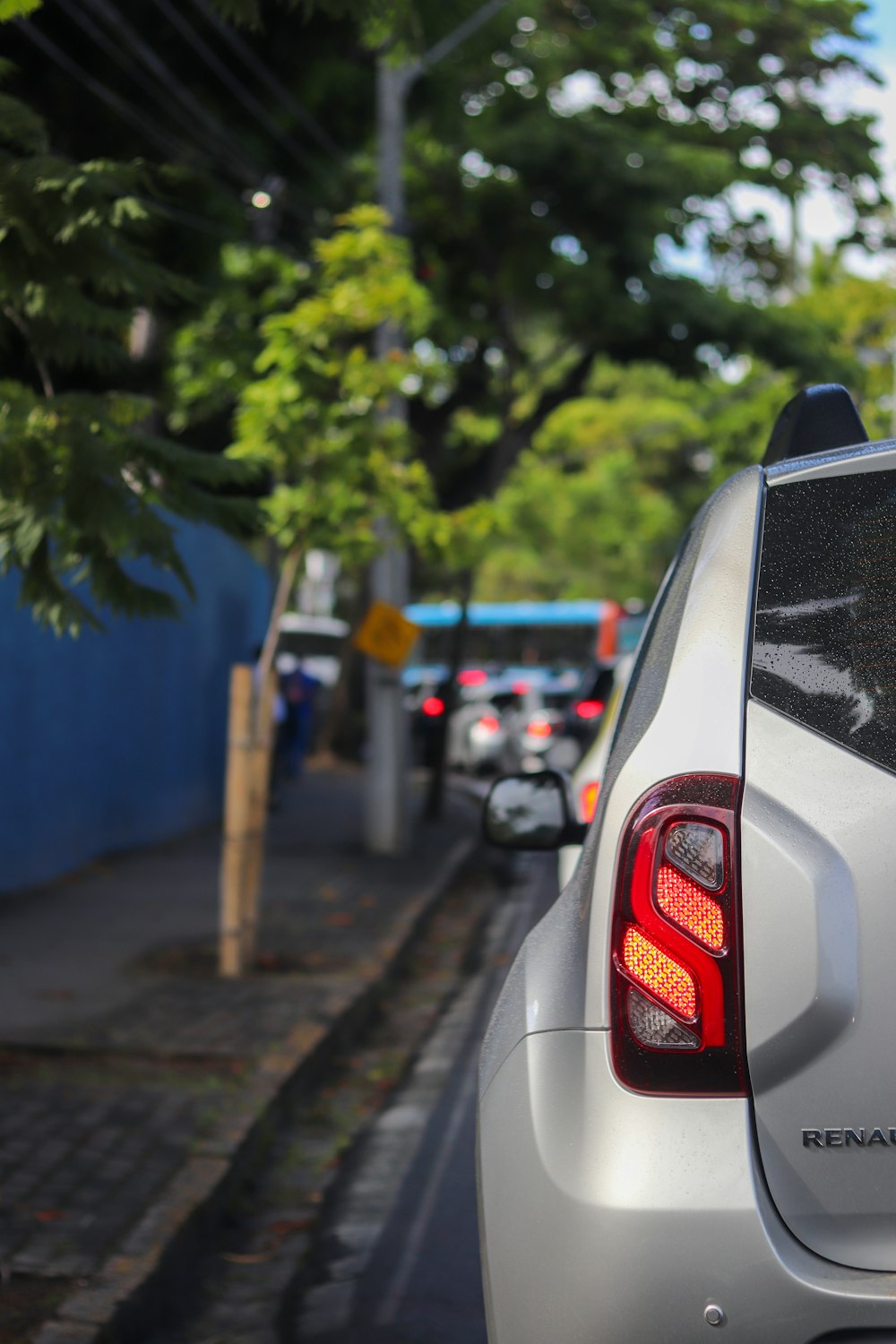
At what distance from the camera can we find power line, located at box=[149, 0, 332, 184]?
12234 millimetres

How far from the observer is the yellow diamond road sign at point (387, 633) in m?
14.7

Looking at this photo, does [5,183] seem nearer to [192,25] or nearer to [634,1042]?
[634,1042]

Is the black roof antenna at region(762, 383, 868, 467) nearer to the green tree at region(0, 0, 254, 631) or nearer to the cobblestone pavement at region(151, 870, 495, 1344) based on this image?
the green tree at region(0, 0, 254, 631)

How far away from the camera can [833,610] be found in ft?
7.80

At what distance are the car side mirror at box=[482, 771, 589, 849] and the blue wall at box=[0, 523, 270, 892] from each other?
4.81 metres

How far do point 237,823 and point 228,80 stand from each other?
687 cm

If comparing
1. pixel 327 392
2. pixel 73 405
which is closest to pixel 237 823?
pixel 327 392

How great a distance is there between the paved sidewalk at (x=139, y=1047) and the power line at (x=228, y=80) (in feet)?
19.1

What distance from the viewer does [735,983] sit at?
7.33 ft

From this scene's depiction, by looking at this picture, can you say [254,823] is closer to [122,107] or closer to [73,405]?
[73,405]

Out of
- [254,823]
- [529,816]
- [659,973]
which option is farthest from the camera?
[254,823]

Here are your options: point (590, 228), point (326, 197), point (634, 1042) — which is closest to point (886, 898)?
point (634, 1042)

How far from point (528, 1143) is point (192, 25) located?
39.8ft

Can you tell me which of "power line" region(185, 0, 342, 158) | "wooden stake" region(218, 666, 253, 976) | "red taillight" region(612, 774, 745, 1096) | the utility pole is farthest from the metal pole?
"red taillight" region(612, 774, 745, 1096)
